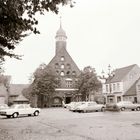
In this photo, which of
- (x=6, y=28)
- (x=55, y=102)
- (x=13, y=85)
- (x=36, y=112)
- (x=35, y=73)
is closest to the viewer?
(x=6, y=28)

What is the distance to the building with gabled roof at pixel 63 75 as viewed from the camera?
67750mm

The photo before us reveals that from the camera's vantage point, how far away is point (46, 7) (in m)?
9.11

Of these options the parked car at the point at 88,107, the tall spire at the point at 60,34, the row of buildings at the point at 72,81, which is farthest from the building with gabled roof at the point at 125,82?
the parked car at the point at 88,107

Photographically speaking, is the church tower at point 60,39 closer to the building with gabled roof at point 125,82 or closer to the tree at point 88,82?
the tree at point 88,82

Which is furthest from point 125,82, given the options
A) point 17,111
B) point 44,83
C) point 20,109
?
point 17,111

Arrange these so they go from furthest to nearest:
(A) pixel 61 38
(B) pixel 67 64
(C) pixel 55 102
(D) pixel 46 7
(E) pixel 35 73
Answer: (A) pixel 61 38
(B) pixel 67 64
(C) pixel 55 102
(E) pixel 35 73
(D) pixel 46 7

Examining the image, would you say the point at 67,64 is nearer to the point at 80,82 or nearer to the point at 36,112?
the point at 80,82

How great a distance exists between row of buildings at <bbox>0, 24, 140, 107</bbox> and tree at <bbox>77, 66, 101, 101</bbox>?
7.28ft

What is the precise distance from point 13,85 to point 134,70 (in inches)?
1613

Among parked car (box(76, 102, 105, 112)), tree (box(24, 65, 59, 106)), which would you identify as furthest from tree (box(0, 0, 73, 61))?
tree (box(24, 65, 59, 106))

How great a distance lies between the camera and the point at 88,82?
6344 cm

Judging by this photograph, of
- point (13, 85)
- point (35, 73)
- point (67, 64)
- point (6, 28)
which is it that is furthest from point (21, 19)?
point (13, 85)

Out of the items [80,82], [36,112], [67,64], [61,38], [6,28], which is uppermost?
[61,38]

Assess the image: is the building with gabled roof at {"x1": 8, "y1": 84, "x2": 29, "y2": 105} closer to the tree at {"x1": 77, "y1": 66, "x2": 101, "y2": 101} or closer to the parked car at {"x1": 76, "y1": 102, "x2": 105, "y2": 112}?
the tree at {"x1": 77, "y1": 66, "x2": 101, "y2": 101}
